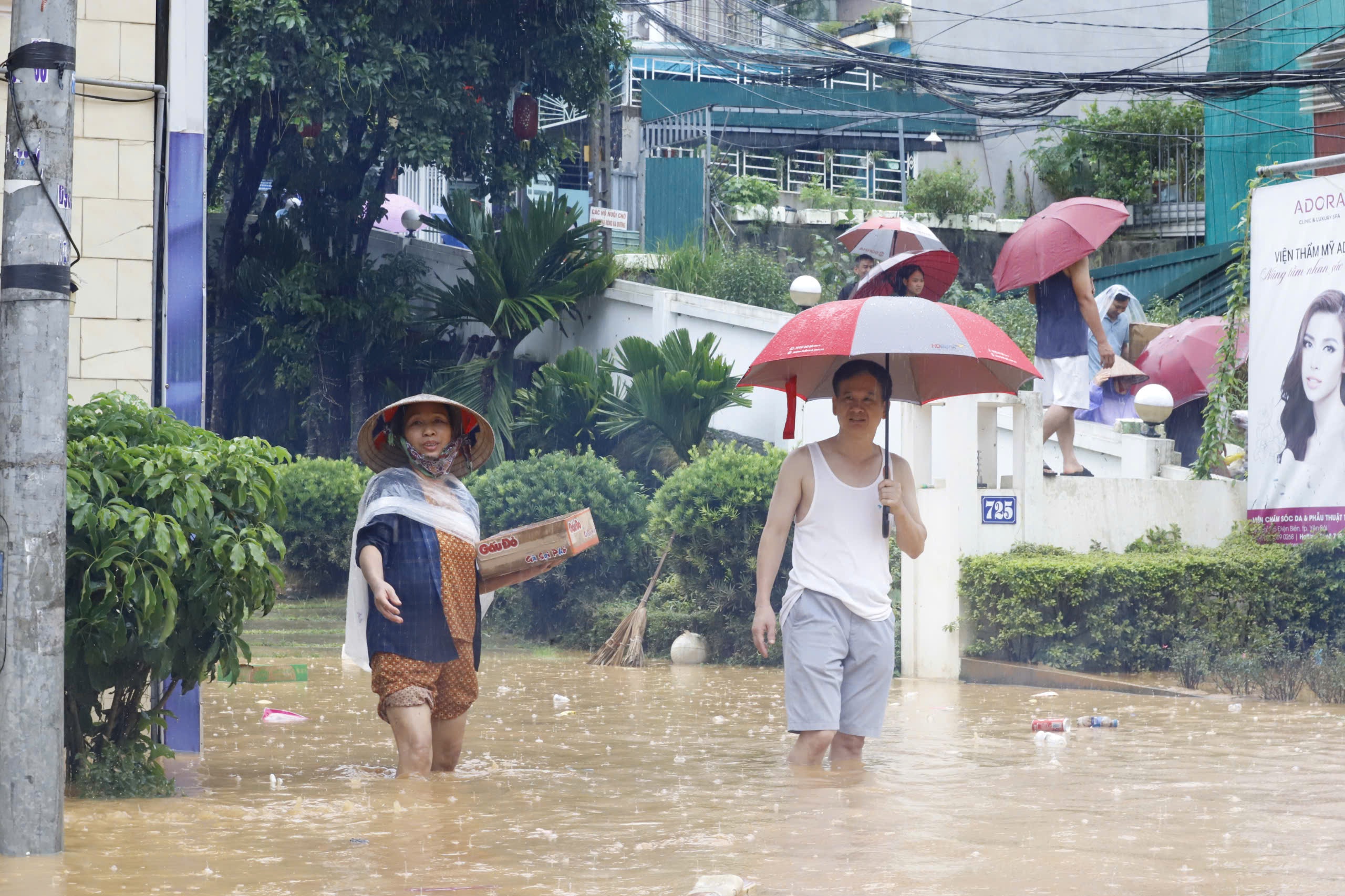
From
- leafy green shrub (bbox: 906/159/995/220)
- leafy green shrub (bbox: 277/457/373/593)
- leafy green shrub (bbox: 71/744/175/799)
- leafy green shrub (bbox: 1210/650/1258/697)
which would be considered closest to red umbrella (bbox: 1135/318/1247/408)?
leafy green shrub (bbox: 1210/650/1258/697)

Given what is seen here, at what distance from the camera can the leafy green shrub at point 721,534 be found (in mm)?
13188

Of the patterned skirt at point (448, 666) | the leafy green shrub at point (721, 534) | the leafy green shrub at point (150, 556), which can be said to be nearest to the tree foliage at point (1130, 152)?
the leafy green shrub at point (721, 534)

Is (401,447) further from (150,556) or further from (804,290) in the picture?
(804,290)

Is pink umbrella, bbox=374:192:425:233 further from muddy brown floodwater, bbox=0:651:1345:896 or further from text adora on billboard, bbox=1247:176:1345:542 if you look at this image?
muddy brown floodwater, bbox=0:651:1345:896

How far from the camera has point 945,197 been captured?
2666 centimetres

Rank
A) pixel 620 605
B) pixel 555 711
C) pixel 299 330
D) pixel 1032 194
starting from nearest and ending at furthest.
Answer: pixel 555 711
pixel 620 605
pixel 299 330
pixel 1032 194

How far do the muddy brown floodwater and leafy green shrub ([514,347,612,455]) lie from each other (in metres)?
9.36

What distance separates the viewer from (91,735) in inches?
237

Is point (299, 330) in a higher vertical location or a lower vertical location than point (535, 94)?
lower

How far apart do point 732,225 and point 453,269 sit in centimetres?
457

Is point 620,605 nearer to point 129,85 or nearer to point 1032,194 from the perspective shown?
point 129,85

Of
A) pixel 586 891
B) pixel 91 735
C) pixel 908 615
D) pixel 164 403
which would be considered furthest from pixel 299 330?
pixel 586 891

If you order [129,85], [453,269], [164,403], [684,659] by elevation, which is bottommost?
[684,659]

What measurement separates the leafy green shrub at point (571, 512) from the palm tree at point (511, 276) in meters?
5.67
